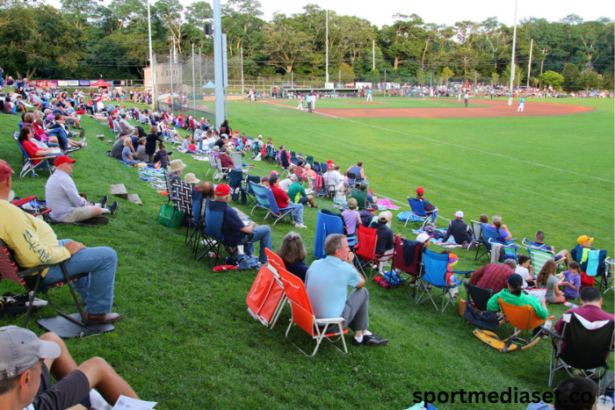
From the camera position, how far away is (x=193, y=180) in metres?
8.69

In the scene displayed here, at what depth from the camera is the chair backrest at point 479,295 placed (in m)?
6.26

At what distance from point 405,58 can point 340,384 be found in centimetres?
9678

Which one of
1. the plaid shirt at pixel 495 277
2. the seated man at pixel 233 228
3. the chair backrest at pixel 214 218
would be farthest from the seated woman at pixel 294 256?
the plaid shirt at pixel 495 277

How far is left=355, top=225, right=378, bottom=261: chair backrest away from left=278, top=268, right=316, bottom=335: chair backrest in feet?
10.4

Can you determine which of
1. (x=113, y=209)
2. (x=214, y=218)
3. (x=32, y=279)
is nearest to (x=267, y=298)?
(x=214, y=218)

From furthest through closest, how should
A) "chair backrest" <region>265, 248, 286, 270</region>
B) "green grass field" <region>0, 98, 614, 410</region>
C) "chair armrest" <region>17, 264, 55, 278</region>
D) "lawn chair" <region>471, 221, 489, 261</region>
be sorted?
"lawn chair" <region>471, 221, 489, 261</region>, "chair backrest" <region>265, 248, 286, 270</region>, "green grass field" <region>0, 98, 614, 410</region>, "chair armrest" <region>17, 264, 55, 278</region>

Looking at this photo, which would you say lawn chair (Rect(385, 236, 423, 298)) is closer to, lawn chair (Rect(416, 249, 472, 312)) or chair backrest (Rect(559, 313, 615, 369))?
lawn chair (Rect(416, 249, 472, 312))

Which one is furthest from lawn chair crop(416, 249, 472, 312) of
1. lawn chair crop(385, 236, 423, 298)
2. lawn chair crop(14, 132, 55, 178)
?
lawn chair crop(14, 132, 55, 178)

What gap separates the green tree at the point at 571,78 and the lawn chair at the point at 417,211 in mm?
91712

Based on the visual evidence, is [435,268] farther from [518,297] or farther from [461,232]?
[461,232]

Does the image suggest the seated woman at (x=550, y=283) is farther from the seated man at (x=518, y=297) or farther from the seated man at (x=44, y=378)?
the seated man at (x=44, y=378)

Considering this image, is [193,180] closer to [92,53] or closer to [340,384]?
[340,384]

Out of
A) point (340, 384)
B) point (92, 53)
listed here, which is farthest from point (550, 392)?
point (92, 53)

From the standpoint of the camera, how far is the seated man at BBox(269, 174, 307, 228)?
32.4ft
